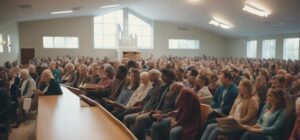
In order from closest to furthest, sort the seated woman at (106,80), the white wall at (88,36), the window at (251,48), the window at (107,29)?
1. the seated woman at (106,80)
2. the white wall at (88,36)
3. the window at (107,29)
4. the window at (251,48)

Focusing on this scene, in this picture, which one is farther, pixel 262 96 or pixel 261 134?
pixel 262 96

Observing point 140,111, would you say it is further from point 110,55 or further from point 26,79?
point 110,55

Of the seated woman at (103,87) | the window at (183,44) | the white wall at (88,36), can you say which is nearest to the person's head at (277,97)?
the seated woman at (103,87)

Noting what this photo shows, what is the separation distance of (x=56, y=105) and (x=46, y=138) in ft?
5.77

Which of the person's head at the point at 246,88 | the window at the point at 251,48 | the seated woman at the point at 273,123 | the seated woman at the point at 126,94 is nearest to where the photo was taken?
the seated woman at the point at 273,123

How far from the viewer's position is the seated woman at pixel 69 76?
8.29m

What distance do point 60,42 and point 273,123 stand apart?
60.1ft

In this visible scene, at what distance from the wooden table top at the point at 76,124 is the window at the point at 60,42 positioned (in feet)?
52.6

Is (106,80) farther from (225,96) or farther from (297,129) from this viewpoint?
(297,129)

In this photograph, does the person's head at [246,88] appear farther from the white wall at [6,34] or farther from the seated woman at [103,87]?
the white wall at [6,34]

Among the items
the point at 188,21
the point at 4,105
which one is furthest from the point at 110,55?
the point at 4,105

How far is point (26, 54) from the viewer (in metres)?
18.8

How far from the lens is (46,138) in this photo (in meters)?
2.70

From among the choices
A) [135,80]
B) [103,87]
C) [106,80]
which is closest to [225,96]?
[135,80]
